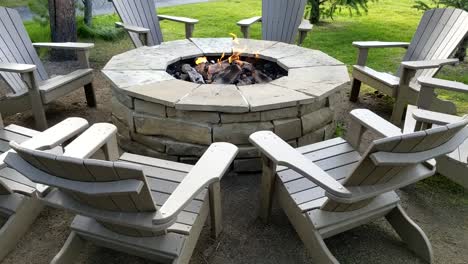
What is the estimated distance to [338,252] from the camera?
6.51ft

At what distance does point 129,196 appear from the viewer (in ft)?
4.27

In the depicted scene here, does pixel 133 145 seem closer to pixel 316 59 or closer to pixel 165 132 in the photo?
pixel 165 132

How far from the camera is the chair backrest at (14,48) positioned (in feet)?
9.98

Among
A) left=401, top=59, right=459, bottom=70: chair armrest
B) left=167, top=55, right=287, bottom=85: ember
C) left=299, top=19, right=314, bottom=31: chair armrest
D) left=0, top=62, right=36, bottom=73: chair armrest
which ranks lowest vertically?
left=167, top=55, right=287, bottom=85: ember

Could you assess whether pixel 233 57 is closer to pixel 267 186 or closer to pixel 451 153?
pixel 267 186

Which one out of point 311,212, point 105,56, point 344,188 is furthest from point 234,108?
point 105,56

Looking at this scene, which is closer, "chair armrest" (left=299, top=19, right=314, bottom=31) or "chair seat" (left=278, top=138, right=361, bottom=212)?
"chair seat" (left=278, top=138, right=361, bottom=212)

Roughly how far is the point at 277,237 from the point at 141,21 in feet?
9.57

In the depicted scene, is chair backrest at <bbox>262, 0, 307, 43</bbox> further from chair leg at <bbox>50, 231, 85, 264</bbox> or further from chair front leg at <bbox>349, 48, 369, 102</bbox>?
chair leg at <bbox>50, 231, 85, 264</bbox>

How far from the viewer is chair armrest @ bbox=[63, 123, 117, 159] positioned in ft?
5.59

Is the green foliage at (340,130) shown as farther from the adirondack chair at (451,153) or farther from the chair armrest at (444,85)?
the chair armrest at (444,85)

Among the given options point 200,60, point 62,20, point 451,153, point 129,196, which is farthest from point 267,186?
point 62,20

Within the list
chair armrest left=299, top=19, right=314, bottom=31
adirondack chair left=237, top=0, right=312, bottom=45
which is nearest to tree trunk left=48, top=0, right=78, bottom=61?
adirondack chair left=237, top=0, right=312, bottom=45

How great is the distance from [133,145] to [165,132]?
0.36 m
